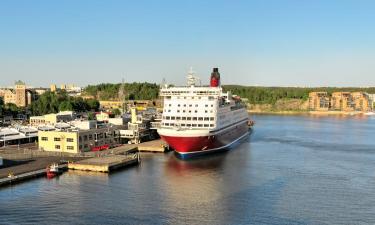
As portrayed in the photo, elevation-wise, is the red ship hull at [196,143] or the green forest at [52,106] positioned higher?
the green forest at [52,106]

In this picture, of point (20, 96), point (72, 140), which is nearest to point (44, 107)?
point (20, 96)

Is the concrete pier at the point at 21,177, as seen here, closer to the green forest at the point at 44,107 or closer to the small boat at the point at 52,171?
the small boat at the point at 52,171

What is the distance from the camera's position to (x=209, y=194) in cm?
2219

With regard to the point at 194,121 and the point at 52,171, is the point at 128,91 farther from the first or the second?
the point at 52,171

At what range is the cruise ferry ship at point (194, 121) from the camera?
31566 mm

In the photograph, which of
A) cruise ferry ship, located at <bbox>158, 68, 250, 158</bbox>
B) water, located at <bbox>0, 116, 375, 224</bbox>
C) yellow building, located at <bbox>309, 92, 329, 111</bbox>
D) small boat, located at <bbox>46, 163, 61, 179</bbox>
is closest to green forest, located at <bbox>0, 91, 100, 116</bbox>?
cruise ferry ship, located at <bbox>158, 68, 250, 158</bbox>

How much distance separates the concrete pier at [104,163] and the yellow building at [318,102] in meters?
87.1

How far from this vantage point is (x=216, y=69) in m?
43.5

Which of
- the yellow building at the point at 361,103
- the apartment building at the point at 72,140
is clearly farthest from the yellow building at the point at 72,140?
the yellow building at the point at 361,103

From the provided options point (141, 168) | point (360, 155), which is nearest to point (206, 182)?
point (141, 168)

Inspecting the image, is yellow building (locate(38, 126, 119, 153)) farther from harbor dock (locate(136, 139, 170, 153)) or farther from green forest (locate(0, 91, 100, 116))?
green forest (locate(0, 91, 100, 116))

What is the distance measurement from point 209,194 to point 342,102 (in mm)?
97944

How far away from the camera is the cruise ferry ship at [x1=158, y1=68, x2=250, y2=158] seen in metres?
31.6

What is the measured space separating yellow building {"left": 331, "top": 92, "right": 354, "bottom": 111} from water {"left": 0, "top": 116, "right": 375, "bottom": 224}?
3224 inches
